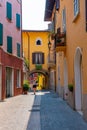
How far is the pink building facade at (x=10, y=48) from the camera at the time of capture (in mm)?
23283

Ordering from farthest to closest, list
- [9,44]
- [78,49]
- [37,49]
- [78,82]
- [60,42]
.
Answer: [37,49] → [9,44] → [60,42] → [78,82] → [78,49]

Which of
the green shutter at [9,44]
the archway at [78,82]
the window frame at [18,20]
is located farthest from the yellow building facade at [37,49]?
the archway at [78,82]

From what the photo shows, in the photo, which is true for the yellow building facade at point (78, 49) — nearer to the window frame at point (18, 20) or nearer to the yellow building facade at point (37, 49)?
the window frame at point (18, 20)

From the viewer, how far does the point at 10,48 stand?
85.6ft

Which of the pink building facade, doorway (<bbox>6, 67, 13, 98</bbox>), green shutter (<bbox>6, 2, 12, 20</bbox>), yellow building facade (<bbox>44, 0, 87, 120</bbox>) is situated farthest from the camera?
doorway (<bbox>6, 67, 13, 98</bbox>)

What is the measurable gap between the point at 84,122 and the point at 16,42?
18389 millimetres

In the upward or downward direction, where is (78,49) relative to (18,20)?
downward

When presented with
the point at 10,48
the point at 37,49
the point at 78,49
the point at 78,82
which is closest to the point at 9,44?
the point at 10,48

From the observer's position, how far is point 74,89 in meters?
15.1

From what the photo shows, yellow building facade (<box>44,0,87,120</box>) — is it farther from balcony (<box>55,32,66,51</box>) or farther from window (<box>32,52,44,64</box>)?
window (<box>32,52,44,64</box>)

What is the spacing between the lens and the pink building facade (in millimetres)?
23283

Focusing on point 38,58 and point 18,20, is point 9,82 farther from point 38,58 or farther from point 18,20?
point 38,58

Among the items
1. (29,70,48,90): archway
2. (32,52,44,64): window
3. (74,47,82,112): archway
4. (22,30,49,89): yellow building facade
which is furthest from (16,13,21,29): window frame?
(32,52,44,64): window

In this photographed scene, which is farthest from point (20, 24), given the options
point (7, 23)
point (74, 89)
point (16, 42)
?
point (74, 89)
